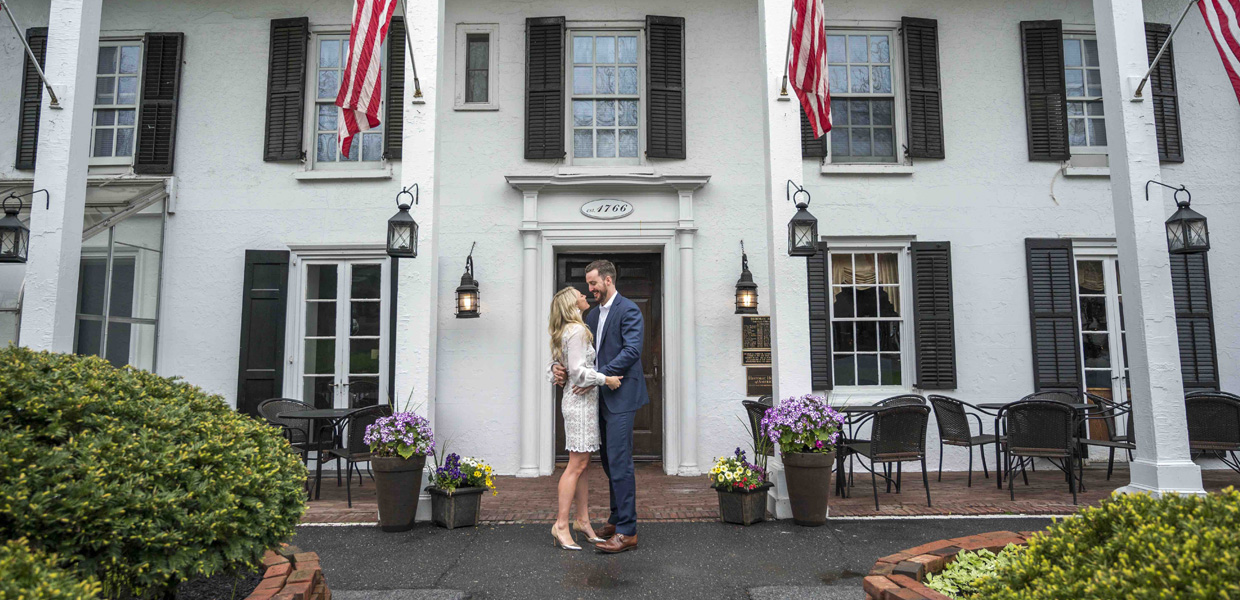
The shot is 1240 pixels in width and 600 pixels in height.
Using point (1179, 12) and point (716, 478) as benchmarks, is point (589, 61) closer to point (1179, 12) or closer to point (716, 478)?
point (716, 478)

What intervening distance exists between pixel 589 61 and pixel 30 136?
21.3ft

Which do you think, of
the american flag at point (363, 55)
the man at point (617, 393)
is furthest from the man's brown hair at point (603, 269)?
the american flag at point (363, 55)

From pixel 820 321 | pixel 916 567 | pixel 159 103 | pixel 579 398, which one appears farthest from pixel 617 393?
pixel 159 103

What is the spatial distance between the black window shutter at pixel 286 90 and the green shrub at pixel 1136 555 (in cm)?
826

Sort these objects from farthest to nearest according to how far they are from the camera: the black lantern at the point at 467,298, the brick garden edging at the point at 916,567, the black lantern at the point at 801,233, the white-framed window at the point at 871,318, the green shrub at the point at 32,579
A: the white-framed window at the point at 871,318 < the black lantern at the point at 467,298 < the black lantern at the point at 801,233 < the brick garden edging at the point at 916,567 < the green shrub at the point at 32,579

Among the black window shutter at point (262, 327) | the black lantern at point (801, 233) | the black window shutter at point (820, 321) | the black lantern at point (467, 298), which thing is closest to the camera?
the black lantern at point (801, 233)

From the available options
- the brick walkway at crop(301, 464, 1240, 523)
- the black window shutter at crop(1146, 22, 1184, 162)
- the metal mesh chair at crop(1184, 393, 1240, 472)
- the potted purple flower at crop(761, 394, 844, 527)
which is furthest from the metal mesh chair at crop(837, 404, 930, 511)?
the black window shutter at crop(1146, 22, 1184, 162)

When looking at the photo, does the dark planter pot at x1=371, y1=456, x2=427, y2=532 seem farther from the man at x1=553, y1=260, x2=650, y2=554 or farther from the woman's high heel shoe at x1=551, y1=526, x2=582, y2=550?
the man at x1=553, y1=260, x2=650, y2=554

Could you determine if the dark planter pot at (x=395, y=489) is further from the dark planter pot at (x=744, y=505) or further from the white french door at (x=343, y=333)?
the white french door at (x=343, y=333)

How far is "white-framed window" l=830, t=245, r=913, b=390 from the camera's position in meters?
8.34

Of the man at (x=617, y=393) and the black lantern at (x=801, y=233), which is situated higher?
the black lantern at (x=801, y=233)

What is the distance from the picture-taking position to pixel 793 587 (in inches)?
149

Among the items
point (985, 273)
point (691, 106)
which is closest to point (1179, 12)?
point (985, 273)

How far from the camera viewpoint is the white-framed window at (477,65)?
8469 millimetres
